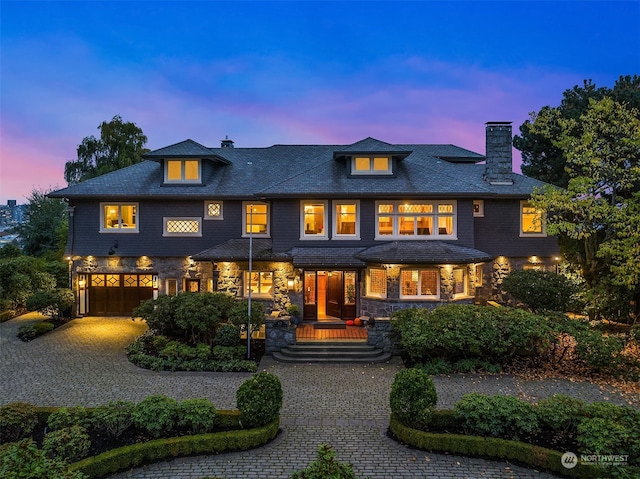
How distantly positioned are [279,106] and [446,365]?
31.4m

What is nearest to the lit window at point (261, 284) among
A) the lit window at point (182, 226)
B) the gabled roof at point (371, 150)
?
the lit window at point (182, 226)

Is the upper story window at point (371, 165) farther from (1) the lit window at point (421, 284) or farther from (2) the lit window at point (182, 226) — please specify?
(2) the lit window at point (182, 226)

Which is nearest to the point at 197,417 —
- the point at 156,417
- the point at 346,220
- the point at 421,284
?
the point at 156,417

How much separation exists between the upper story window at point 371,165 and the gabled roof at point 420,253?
137 inches

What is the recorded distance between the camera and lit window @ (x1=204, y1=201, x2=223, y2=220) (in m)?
18.6

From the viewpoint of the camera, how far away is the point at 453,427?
8141 mm

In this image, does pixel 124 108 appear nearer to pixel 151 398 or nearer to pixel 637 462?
pixel 151 398

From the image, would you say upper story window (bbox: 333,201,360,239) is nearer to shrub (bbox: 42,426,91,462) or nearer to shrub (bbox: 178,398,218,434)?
shrub (bbox: 178,398,218,434)

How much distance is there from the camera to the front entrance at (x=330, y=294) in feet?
54.6

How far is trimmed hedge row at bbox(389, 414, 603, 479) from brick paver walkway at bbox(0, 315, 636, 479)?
6.6 inches

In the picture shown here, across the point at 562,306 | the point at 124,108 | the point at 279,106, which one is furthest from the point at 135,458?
the point at 279,106

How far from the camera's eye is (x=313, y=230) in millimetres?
17062

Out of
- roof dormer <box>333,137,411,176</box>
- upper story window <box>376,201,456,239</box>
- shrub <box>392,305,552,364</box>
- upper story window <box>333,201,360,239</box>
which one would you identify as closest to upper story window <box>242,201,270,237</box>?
upper story window <box>333,201,360,239</box>

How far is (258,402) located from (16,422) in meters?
4.69
